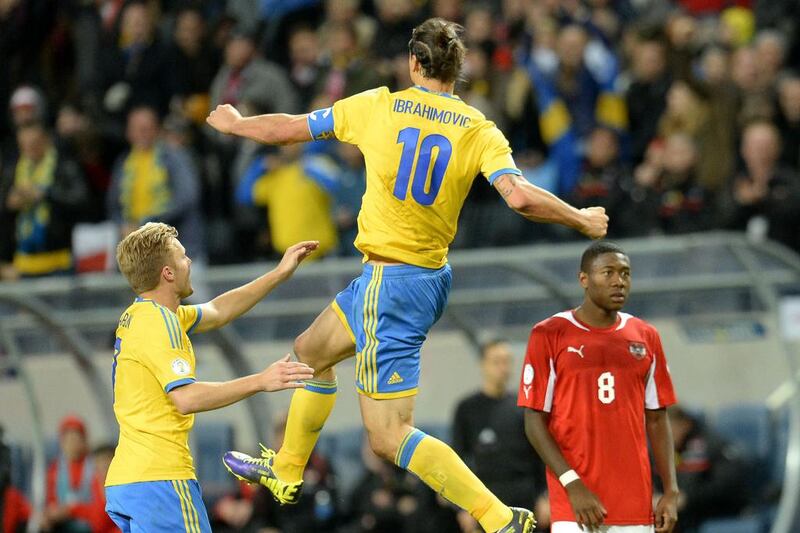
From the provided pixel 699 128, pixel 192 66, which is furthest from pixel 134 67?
pixel 699 128

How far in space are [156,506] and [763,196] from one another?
20.7ft

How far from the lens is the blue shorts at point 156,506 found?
21.5ft

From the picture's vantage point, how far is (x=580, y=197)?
11836mm

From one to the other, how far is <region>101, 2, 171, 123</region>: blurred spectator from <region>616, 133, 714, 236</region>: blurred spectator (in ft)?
14.5

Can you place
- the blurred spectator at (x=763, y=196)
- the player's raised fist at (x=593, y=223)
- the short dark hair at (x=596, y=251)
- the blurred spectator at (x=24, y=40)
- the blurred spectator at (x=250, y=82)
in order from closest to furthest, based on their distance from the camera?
the player's raised fist at (x=593, y=223) < the short dark hair at (x=596, y=251) < the blurred spectator at (x=763, y=196) < the blurred spectator at (x=250, y=82) < the blurred spectator at (x=24, y=40)

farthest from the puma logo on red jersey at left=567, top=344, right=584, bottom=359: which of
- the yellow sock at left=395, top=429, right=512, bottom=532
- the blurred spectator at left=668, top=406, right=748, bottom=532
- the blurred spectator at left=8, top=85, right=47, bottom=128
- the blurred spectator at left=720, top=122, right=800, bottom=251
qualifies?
the blurred spectator at left=8, top=85, right=47, bottom=128

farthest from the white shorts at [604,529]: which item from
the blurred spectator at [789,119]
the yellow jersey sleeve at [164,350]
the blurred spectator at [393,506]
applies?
the blurred spectator at [789,119]

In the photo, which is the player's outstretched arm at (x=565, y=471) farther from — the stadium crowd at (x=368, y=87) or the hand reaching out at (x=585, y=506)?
the stadium crowd at (x=368, y=87)

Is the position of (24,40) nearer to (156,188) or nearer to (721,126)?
(156,188)

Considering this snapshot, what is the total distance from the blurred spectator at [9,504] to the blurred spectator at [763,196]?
5258 millimetres

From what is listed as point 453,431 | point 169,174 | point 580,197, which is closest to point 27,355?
point 169,174

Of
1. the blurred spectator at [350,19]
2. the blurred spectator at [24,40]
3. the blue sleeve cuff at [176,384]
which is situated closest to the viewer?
the blue sleeve cuff at [176,384]

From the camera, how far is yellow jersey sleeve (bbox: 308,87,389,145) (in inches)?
277

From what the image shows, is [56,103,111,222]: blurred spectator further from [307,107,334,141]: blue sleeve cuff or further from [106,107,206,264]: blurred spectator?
[307,107,334,141]: blue sleeve cuff
